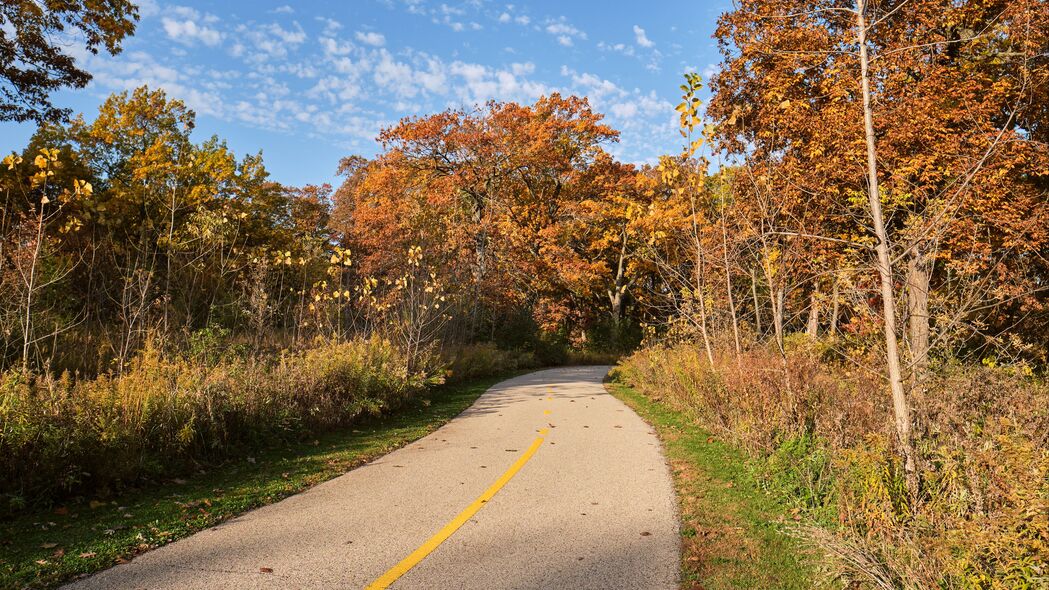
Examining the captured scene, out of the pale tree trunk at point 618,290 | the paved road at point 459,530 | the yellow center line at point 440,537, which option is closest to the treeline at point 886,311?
the paved road at point 459,530

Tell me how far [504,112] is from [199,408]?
22.9 m

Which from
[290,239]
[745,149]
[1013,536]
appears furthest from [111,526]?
[290,239]

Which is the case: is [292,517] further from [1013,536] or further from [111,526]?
[1013,536]

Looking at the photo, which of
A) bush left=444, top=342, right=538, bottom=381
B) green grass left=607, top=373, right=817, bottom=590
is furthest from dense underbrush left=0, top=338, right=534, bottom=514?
bush left=444, top=342, right=538, bottom=381

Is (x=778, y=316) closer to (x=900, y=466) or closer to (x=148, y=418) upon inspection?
(x=900, y=466)

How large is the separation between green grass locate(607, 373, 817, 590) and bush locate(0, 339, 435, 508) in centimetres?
528

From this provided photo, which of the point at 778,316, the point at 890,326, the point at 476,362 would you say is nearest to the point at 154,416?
the point at 890,326

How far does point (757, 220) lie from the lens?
11938 millimetres

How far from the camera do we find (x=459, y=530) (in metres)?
4.81

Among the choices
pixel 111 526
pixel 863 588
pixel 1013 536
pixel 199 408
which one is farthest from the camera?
pixel 199 408

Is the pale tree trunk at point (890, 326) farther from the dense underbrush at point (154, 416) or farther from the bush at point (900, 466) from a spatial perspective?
the dense underbrush at point (154, 416)

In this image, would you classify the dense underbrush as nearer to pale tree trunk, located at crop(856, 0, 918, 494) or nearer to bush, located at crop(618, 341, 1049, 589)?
bush, located at crop(618, 341, 1049, 589)

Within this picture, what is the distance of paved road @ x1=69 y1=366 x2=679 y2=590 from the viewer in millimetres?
3857

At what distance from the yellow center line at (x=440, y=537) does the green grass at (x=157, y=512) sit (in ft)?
6.06
